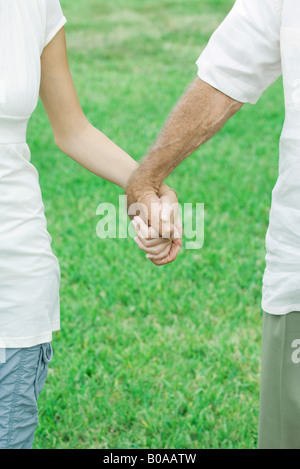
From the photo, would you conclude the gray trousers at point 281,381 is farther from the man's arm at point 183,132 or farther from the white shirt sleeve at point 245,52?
the white shirt sleeve at point 245,52

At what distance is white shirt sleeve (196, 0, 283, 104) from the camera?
198 centimetres

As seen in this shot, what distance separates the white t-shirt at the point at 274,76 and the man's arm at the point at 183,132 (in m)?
0.04

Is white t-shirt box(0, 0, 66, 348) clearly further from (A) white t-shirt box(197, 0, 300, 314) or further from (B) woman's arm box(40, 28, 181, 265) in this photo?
(A) white t-shirt box(197, 0, 300, 314)

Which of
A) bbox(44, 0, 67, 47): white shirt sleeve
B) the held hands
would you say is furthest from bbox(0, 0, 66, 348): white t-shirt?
the held hands

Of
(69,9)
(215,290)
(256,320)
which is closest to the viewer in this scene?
(256,320)

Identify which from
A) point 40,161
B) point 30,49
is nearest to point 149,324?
point 30,49

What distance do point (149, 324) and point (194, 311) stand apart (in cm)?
30

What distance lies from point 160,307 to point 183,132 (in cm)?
226

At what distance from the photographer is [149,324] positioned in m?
4.14

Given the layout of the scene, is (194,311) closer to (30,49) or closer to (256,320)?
(256,320)

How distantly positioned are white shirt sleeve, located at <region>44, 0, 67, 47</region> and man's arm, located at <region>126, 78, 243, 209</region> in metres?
0.40

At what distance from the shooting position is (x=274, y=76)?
215cm

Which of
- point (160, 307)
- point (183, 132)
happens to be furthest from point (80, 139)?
point (160, 307)

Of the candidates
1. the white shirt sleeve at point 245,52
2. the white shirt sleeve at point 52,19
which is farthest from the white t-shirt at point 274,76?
the white shirt sleeve at point 52,19
